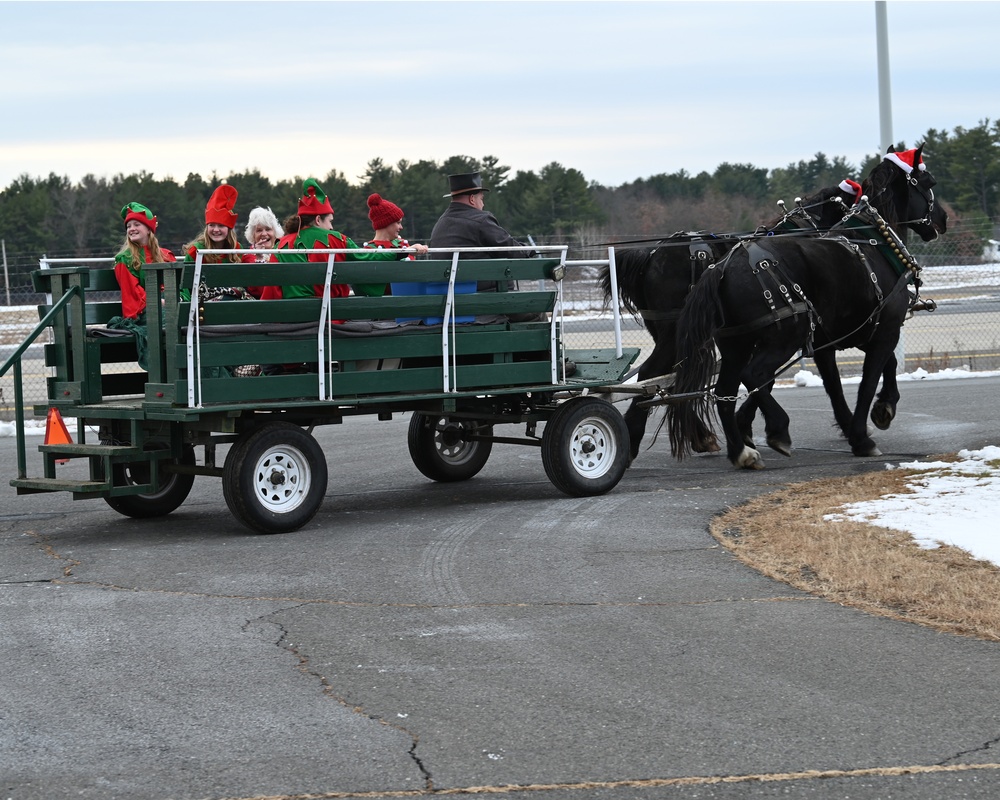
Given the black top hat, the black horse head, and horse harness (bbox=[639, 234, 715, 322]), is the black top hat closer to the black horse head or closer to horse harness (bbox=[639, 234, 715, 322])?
horse harness (bbox=[639, 234, 715, 322])

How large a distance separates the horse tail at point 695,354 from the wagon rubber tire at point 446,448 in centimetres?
154

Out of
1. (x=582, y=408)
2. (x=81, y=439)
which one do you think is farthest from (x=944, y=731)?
(x=81, y=439)

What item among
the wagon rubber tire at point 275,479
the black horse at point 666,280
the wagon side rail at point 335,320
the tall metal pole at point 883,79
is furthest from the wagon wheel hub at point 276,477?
the tall metal pole at point 883,79

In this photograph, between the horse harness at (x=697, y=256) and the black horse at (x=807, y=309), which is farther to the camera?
the horse harness at (x=697, y=256)

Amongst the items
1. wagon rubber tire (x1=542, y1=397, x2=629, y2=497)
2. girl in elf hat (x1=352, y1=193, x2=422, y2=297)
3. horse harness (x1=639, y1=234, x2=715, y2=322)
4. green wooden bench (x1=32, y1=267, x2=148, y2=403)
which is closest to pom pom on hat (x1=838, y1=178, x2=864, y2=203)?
horse harness (x1=639, y1=234, x2=715, y2=322)

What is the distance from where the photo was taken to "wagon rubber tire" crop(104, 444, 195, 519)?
9250 millimetres

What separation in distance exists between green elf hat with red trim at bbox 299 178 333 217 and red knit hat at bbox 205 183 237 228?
50 cm

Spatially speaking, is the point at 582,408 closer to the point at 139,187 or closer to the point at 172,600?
the point at 172,600

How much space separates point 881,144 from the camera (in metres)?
19.6

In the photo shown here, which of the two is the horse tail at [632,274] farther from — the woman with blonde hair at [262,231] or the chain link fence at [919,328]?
the chain link fence at [919,328]

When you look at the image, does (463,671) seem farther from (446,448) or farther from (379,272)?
(446,448)

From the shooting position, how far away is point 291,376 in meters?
8.39

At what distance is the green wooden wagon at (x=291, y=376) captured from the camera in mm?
8164

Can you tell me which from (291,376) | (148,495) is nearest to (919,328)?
(148,495)
